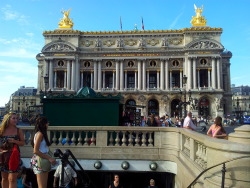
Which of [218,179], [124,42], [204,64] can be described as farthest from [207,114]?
[218,179]

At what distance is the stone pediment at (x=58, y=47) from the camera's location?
55969 millimetres

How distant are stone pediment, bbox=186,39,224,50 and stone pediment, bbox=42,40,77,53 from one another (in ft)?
83.7

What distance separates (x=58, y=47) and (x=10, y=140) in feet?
175

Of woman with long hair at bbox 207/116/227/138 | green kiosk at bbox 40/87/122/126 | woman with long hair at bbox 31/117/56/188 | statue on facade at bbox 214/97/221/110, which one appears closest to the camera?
woman with long hair at bbox 31/117/56/188

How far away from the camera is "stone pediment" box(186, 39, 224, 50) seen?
53500 millimetres

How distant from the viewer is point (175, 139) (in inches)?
389

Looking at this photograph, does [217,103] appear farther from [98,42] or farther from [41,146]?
[41,146]

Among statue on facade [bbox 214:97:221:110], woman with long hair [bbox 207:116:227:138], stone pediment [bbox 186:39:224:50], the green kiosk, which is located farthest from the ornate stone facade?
woman with long hair [bbox 207:116:227:138]

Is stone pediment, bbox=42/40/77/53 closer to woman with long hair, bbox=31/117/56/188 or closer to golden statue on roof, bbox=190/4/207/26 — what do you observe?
golden statue on roof, bbox=190/4/207/26

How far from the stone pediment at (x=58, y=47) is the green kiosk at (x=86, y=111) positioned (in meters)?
45.5

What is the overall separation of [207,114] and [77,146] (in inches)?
1895

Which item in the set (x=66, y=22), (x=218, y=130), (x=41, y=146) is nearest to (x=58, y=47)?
(x=66, y=22)

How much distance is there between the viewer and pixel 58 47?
56250mm

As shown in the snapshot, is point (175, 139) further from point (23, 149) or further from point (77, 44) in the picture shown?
point (77, 44)
